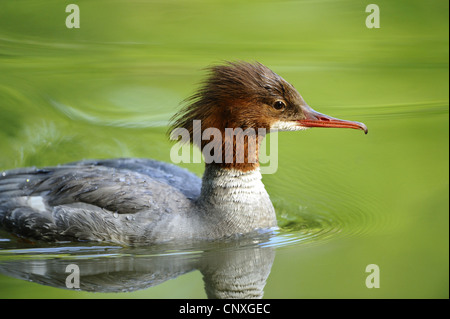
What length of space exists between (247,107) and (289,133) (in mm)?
→ 2276

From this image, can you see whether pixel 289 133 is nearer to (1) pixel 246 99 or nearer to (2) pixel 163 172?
(2) pixel 163 172

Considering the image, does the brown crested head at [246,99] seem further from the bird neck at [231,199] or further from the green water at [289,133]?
the green water at [289,133]

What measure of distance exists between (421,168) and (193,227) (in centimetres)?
271

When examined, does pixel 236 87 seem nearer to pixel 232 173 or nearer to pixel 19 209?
pixel 232 173

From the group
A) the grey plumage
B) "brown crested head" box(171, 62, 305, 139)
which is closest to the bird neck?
the grey plumage

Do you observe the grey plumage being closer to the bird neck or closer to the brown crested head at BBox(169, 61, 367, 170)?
the bird neck

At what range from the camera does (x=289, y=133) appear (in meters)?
7.50

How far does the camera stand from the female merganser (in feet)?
17.4

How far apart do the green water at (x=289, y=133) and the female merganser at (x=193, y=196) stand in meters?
0.18

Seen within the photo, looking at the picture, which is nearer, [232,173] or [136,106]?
[232,173]

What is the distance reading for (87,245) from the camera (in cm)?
537

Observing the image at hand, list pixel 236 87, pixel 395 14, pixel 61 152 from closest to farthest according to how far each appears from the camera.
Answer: pixel 236 87, pixel 61 152, pixel 395 14

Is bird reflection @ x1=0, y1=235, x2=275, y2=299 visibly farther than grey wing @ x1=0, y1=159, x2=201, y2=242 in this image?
A: No

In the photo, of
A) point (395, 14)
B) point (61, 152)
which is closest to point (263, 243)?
point (61, 152)
